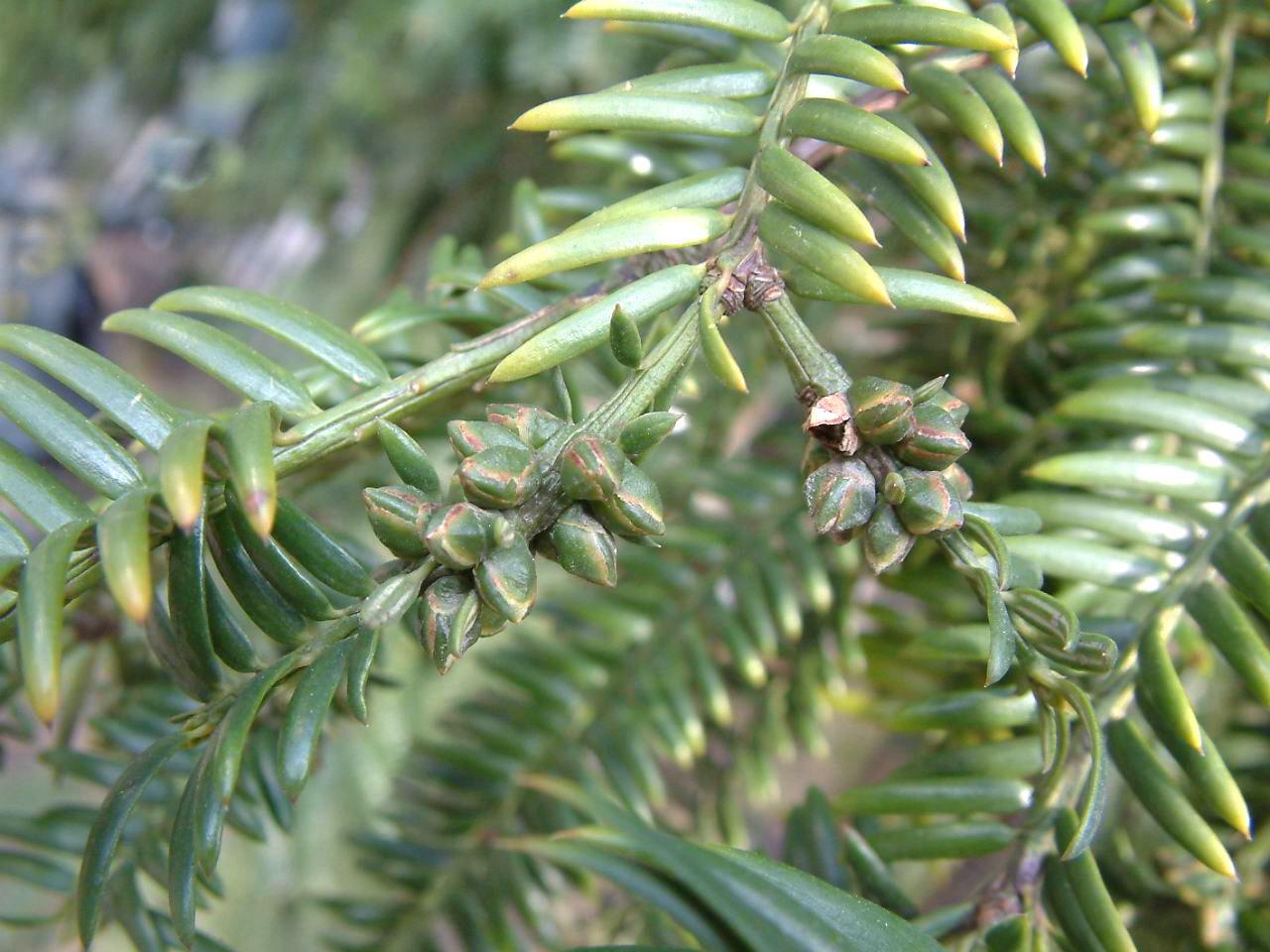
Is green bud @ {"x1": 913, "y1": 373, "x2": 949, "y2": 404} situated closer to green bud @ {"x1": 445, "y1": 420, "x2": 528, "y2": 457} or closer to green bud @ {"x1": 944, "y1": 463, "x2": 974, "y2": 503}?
green bud @ {"x1": 944, "y1": 463, "x2": 974, "y2": 503}

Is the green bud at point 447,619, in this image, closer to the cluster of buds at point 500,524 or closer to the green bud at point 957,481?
the cluster of buds at point 500,524

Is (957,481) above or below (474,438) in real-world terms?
below

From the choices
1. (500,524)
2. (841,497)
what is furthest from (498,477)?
(841,497)

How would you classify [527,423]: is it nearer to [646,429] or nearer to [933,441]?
[646,429]

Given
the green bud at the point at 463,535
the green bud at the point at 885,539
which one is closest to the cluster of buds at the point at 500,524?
the green bud at the point at 463,535

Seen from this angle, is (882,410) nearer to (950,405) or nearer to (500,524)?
(950,405)

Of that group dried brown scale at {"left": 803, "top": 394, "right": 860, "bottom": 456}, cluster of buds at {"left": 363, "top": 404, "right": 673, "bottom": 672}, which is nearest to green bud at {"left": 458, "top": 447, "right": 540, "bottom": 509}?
cluster of buds at {"left": 363, "top": 404, "right": 673, "bottom": 672}

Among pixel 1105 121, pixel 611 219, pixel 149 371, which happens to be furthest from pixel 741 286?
pixel 149 371
